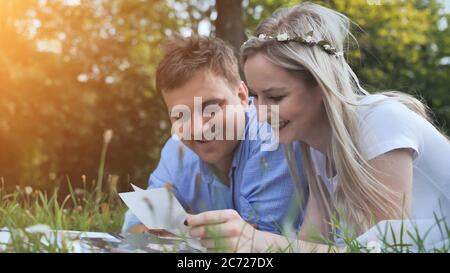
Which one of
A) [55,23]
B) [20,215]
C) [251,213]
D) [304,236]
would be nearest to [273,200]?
[251,213]

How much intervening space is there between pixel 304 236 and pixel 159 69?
84cm

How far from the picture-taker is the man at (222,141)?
7.48 feet

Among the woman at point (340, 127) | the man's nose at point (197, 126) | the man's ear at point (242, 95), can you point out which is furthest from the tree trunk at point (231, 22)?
the woman at point (340, 127)

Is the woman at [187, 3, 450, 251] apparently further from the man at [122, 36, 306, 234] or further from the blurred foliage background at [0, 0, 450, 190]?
the blurred foliage background at [0, 0, 450, 190]

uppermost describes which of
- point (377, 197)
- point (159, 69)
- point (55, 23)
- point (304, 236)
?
point (55, 23)

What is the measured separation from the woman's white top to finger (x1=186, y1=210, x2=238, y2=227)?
1.75 ft

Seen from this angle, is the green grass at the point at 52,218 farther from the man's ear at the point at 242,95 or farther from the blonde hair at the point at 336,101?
the blonde hair at the point at 336,101

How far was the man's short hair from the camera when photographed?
2.34 metres

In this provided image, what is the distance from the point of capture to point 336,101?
1.88 metres

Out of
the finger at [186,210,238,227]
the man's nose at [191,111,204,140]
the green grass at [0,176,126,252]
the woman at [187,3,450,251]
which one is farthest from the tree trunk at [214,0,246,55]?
the finger at [186,210,238,227]
